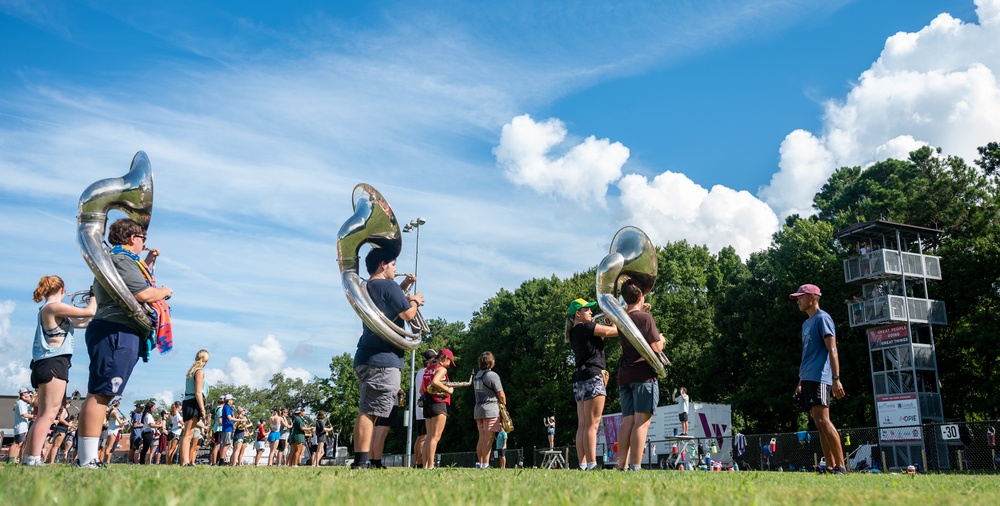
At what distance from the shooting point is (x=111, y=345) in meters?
5.89

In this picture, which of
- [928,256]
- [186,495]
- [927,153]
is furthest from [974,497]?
[927,153]

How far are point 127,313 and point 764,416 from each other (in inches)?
1404

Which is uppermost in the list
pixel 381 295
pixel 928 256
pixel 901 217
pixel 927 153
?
pixel 927 153

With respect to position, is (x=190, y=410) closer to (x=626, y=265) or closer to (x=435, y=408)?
(x=435, y=408)

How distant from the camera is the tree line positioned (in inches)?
1346

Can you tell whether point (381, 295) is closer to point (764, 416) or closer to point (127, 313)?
point (127, 313)

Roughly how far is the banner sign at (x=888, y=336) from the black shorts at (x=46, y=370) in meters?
31.7

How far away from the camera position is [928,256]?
33750 mm

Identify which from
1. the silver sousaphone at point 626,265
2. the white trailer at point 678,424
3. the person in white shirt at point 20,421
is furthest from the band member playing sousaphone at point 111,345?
the white trailer at point 678,424

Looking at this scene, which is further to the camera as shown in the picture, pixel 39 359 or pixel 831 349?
pixel 831 349

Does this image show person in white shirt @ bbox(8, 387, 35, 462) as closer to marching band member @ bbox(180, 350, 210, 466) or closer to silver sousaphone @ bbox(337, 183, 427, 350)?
marching band member @ bbox(180, 350, 210, 466)

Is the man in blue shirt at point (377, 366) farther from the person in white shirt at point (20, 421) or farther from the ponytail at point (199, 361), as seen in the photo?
the person in white shirt at point (20, 421)

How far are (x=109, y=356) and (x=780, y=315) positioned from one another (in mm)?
34890

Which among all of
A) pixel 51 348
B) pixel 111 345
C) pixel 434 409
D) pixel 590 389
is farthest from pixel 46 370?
pixel 590 389
